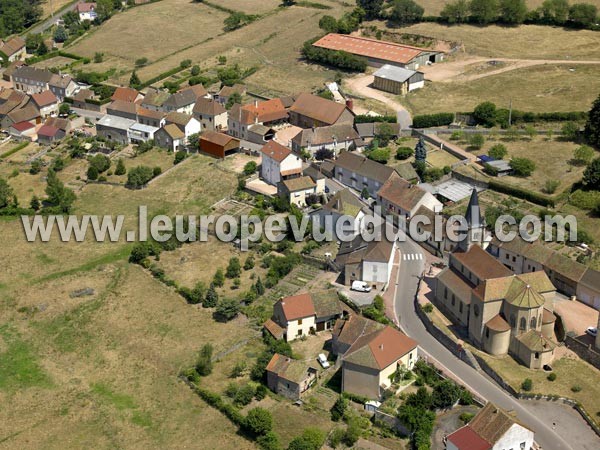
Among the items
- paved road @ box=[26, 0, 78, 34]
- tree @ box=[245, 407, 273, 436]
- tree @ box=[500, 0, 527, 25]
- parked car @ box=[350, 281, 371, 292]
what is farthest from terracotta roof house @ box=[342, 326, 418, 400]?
paved road @ box=[26, 0, 78, 34]

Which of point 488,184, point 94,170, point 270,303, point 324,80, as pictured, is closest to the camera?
point 270,303

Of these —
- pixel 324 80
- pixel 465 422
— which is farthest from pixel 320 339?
pixel 324 80

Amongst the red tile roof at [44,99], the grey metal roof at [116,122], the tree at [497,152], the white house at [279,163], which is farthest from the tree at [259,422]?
the red tile roof at [44,99]

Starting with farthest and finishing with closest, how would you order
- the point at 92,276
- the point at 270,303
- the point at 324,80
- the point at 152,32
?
1. the point at 152,32
2. the point at 324,80
3. the point at 92,276
4. the point at 270,303

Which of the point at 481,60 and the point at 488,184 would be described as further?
the point at 481,60

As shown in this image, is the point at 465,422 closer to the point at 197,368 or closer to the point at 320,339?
the point at 320,339

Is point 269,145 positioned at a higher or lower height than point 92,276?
higher

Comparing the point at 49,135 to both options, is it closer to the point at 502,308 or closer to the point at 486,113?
the point at 486,113

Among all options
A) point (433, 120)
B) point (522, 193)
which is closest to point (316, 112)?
point (433, 120)
